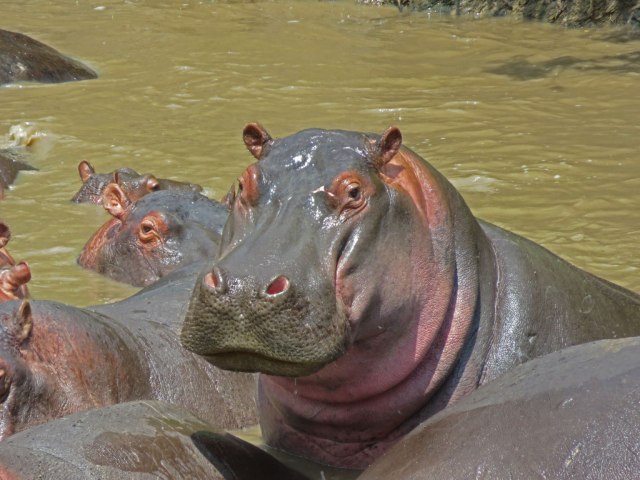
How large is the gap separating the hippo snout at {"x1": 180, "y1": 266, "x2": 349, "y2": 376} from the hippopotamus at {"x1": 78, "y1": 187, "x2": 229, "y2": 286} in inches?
117

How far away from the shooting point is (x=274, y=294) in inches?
131

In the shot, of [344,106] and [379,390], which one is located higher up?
[379,390]

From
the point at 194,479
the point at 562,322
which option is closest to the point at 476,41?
the point at 562,322

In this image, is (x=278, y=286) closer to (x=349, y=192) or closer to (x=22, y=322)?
(x=349, y=192)

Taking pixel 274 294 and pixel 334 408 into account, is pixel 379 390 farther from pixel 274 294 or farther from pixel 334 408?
pixel 274 294

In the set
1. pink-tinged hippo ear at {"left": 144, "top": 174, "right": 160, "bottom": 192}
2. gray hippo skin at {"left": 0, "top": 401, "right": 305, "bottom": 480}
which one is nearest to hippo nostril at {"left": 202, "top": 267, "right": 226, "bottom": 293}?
gray hippo skin at {"left": 0, "top": 401, "right": 305, "bottom": 480}

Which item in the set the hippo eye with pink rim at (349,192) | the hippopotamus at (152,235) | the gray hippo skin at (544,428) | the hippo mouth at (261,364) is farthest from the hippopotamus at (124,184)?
the gray hippo skin at (544,428)

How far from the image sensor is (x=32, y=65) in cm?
1204

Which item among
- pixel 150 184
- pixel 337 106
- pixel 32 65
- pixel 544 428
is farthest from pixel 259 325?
pixel 32 65

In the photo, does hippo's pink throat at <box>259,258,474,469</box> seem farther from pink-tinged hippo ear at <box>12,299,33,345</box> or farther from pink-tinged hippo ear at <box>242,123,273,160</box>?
pink-tinged hippo ear at <box>12,299,33,345</box>

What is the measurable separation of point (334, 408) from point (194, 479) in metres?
0.66

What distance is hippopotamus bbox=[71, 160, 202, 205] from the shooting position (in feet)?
25.6

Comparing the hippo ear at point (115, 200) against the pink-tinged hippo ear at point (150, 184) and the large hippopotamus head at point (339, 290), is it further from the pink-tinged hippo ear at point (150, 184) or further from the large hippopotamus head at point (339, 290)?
the large hippopotamus head at point (339, 290)

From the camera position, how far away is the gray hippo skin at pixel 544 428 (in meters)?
2.88
